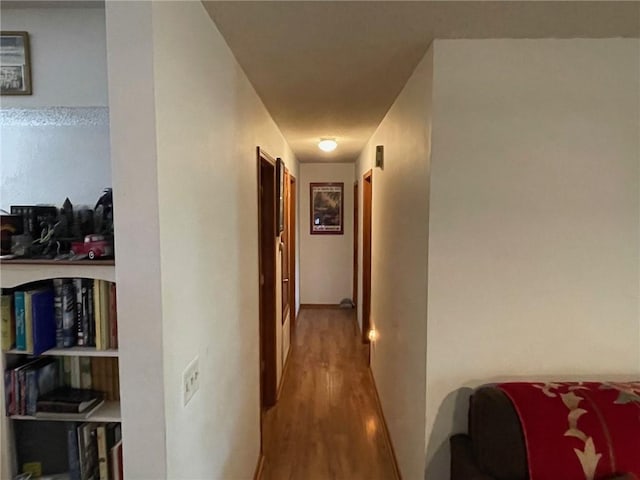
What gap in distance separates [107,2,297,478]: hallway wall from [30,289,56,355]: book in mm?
449

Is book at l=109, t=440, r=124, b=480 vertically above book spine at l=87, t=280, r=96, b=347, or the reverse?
book spine at l=87, t=280, r=96, b=347

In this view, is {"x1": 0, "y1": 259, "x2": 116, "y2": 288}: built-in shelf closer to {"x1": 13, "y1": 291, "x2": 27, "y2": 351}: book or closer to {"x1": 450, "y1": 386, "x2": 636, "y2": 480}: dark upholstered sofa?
{"x1": 13, "y1": 291, "x2": 27, "y2": 351}: book

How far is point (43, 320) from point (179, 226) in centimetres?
59

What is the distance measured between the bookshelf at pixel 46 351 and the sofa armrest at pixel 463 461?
1.24m

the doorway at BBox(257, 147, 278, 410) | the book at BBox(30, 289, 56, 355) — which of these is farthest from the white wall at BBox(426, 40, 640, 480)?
the doorway at BBox(257, 147, 278, 410)

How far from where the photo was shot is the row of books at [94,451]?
4.46ft

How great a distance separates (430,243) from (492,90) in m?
0.67

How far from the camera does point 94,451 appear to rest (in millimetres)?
1382

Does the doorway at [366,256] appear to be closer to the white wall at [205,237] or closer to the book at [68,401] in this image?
the white wall at [205,237]

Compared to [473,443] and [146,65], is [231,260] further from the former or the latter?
[473,443]

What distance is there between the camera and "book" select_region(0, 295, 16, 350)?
132cm

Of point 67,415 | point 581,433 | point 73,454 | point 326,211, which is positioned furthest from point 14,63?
point 326,211

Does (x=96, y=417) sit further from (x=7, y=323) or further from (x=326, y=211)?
(x=326, y=211)

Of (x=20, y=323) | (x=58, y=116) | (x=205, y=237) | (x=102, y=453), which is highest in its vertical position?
(x=58, y=116)
